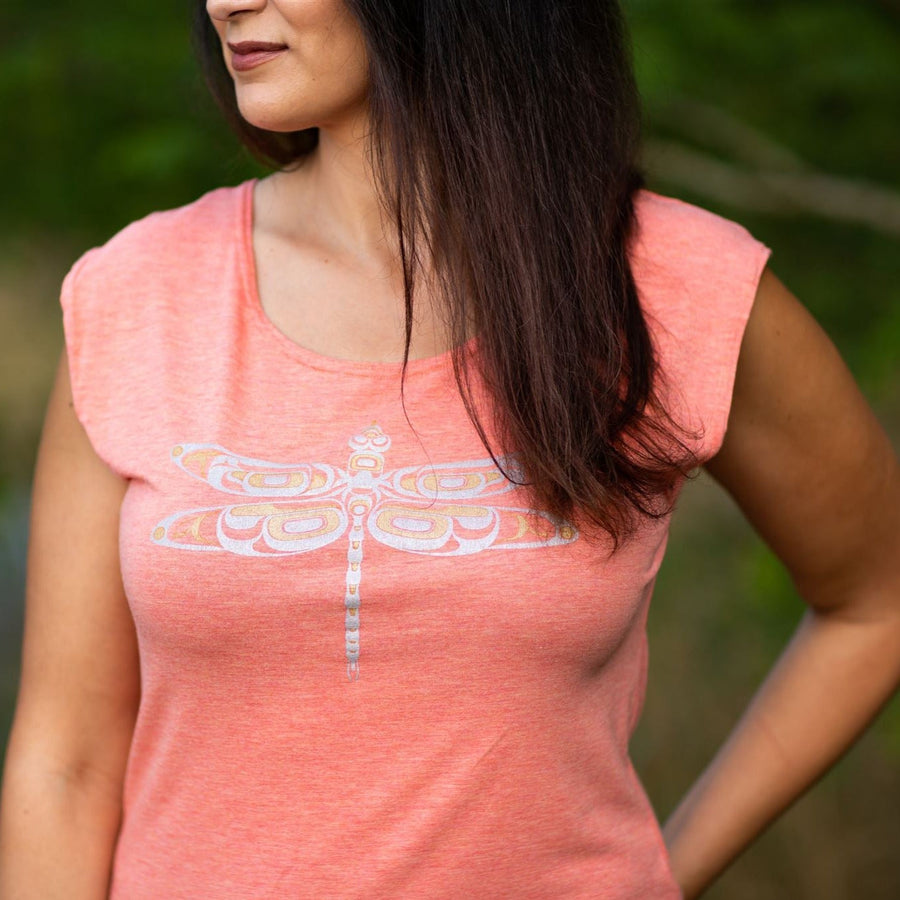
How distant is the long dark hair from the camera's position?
1652 millimetres

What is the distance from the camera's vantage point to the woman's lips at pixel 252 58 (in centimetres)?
168

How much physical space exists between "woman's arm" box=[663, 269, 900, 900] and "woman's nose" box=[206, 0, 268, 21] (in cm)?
77

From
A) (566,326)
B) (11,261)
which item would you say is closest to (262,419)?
(566,326)

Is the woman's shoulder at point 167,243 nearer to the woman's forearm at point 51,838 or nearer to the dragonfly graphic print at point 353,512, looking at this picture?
the dragonfly graphic print at point 353,512

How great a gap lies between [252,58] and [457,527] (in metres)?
0.66

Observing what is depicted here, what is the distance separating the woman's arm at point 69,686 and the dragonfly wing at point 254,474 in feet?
0.50

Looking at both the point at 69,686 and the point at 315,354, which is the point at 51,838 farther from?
the point at 315,354

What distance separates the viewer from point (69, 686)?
178 cm

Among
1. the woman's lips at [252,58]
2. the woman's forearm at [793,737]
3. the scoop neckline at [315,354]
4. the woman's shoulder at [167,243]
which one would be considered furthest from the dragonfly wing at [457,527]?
the woman's forearm at [793,737]

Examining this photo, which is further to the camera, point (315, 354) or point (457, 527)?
point (315, 354)

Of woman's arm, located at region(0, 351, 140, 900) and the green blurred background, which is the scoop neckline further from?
the green blurred background

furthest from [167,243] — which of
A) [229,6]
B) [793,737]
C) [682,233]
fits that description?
[793,737]

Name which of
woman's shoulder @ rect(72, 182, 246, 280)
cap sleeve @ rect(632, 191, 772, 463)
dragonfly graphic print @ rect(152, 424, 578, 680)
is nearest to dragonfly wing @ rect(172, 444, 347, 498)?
dragonfly graphic print @ rect(152, 424, 578, 680)

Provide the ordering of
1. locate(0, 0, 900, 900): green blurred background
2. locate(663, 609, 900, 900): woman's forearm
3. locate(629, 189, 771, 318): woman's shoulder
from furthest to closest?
locate(0, 0, 900, 900): green blurred background < locate(663, 609, 900, 900): woman's forearm < locate(629, 189, 771, 318): woman's shoulder
